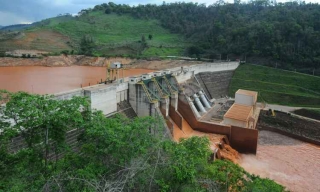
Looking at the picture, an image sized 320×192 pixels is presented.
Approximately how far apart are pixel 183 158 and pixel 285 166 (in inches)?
548

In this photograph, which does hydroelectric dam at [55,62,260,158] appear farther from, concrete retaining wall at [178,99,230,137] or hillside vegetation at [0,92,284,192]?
hillside vegetation at [0,92,284,192]

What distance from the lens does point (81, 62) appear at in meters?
51.0

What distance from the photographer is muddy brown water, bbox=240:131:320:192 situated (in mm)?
18109

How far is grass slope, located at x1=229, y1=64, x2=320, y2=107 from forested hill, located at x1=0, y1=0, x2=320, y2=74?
10.1 ft

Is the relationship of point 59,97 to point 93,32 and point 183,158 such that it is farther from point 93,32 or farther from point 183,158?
point 93,32

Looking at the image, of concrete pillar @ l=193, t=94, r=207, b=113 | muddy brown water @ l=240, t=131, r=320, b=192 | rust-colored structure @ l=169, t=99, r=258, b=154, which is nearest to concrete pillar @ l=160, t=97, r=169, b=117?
rust-colored structure @ l=169, t=99, r=258, b=154

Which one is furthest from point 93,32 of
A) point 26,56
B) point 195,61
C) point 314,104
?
point 314,104

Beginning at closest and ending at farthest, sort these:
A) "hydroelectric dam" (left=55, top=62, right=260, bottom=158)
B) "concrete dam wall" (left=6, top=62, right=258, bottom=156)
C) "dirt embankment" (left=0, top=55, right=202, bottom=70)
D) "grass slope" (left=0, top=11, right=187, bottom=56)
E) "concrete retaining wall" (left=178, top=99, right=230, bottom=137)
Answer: "concrete dam wall" (left=6, top=62, right=258, bottom=156), "hydroelectric dam" (left=55, top=62, right=260, bottom=158), "concrete retaining wall" (left=178, top=99, right=230, bottom=137), "dirt embankment" (left=0, top=55, right=202, bottom=70), "grass slope" (left=0, top=11, right=187, bottom=56)

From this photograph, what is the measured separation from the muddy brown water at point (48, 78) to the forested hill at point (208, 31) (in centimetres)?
1099

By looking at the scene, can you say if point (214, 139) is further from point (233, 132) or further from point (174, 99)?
point (174, 99)

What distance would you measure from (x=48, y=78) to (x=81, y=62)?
49.9 ft

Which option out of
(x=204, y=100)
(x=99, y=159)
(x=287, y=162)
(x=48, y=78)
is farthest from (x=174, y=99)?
(x=48, y=78)

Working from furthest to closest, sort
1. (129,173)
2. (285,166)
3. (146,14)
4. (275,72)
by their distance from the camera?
(146,14) → (275,72) → (285,166) → (129,173)

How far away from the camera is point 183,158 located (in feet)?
29.0
